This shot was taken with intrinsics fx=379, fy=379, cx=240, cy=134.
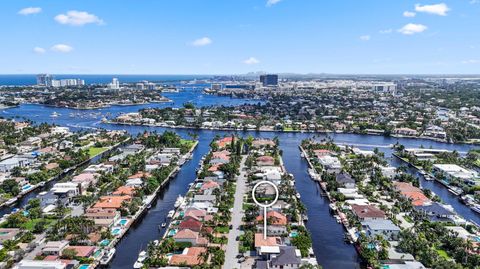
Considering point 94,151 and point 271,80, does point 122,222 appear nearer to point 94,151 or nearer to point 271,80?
point 94,151

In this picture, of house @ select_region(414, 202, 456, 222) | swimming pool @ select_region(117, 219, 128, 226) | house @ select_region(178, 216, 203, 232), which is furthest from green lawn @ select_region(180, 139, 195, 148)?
house @ select_region(414, 202, 456, 222)

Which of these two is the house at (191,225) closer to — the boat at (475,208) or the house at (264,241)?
the house at (264,241)

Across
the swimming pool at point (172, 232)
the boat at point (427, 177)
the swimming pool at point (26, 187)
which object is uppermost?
the swimming pool at point (26, 187)

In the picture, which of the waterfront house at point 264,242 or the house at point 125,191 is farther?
the house at point 125,191

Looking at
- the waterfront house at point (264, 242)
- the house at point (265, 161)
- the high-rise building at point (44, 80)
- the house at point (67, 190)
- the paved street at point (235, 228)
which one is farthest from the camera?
the high-rise building at point (44, 80)

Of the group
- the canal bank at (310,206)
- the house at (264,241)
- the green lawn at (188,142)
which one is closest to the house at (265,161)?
the canal bank at (310,206)

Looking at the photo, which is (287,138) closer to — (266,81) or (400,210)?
(400,210)
